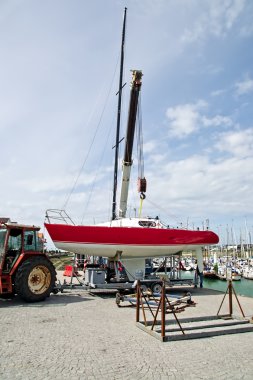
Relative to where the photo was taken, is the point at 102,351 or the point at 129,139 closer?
the point at 102,351

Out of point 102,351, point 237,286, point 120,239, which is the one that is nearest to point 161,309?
point 102,351

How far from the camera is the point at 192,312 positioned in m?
9.89

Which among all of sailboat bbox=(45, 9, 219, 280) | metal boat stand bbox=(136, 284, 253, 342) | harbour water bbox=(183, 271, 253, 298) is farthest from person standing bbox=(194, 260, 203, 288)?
harbour water bbox=(183, 271, 253, 298)

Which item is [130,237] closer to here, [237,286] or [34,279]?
[34,279]

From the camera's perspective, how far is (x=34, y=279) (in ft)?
35.0

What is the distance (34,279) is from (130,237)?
456 centimetres

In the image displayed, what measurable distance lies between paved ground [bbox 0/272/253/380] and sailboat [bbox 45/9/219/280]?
4.41m

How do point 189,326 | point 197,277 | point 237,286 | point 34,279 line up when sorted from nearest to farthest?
1. point 189,326
2. point 34,279
3. point 197,277
4. point 237,286

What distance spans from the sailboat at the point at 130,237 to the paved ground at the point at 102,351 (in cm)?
441

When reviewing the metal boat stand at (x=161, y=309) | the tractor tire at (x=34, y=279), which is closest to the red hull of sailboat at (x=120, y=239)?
the tractor tire at (x=34, y=279)

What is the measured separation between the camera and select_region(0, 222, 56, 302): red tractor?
10211 millimetres

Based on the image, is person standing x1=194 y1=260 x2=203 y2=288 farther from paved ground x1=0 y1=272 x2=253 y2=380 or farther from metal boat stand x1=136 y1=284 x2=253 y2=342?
paved ground x1=0 y1=272 x2=253 y2=380

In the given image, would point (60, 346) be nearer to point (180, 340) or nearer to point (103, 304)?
point (180, 340)

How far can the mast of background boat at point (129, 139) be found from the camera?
1656cm
